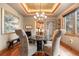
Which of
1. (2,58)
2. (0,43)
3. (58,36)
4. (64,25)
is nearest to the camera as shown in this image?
(2,58)

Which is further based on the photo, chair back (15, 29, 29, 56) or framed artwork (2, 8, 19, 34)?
framed artwork (2, 8, 19, 34)

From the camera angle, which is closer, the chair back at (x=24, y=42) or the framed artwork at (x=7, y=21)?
the chair back at (x=24, y=42)

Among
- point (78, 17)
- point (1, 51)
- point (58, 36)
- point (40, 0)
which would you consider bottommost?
point (1, 51)

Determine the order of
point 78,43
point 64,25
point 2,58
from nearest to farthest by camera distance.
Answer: point 2,58
point 78,43
point 64,25

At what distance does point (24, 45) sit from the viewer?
3387 mm

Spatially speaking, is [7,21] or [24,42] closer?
[24,42]

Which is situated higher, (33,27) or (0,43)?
(33,27)

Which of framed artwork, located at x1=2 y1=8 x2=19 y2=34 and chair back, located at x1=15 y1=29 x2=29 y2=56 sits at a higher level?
framed artwork, located at x1=2 y1=8 x2=19 y2=34

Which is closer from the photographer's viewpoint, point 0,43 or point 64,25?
point 0,43

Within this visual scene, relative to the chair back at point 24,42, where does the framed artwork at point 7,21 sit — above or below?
above

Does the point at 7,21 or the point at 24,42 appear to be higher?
the point at 7,21

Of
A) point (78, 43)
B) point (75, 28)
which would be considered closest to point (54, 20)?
point (75, 28)

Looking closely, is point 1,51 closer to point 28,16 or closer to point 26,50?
point 26,50

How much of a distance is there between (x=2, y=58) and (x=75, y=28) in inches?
211
